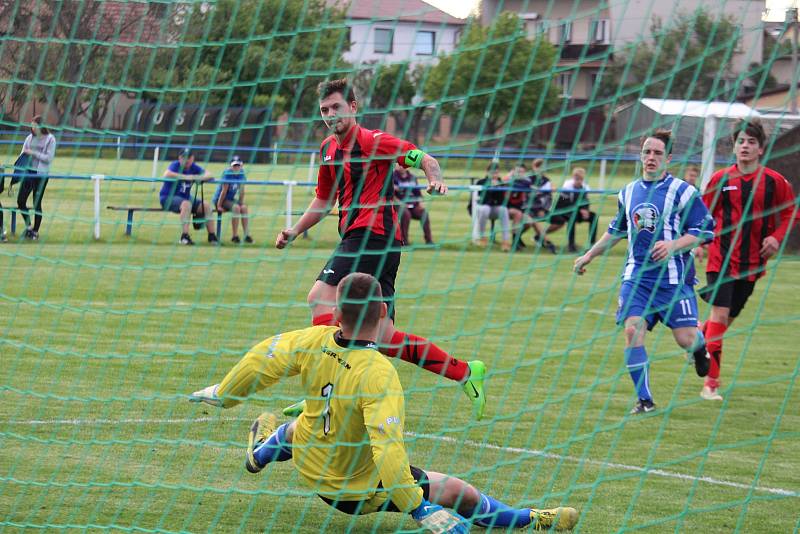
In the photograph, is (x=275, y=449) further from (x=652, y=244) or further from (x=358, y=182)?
(x=652, y=244)

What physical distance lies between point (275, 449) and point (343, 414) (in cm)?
68

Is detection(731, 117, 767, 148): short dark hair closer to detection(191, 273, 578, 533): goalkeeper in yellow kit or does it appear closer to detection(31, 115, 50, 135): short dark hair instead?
detection(191, 273, 578, 533): goalkeeper in yellow kit

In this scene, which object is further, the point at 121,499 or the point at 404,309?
the point at 404,309

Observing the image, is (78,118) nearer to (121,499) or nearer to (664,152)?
(121,499)

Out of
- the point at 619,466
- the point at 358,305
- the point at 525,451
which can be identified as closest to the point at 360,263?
the point at 525,451

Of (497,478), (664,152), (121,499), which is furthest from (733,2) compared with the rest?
(121,499)

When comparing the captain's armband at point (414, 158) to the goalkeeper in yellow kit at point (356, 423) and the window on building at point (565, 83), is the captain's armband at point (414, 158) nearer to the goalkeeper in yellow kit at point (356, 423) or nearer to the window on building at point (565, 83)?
the window on building at point (565, 83)

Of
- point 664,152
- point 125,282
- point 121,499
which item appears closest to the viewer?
point 121,499

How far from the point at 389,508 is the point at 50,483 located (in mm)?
1686

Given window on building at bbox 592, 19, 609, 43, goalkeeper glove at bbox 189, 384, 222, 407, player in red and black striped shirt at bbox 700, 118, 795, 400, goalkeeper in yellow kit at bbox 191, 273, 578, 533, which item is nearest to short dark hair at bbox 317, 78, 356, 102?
window on building at bbox 592, 19, 609, 43

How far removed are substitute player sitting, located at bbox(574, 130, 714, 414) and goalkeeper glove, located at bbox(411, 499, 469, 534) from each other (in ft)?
9.10

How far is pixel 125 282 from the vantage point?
13680 mm

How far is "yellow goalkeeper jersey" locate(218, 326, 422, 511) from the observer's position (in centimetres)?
443

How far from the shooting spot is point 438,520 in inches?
179
